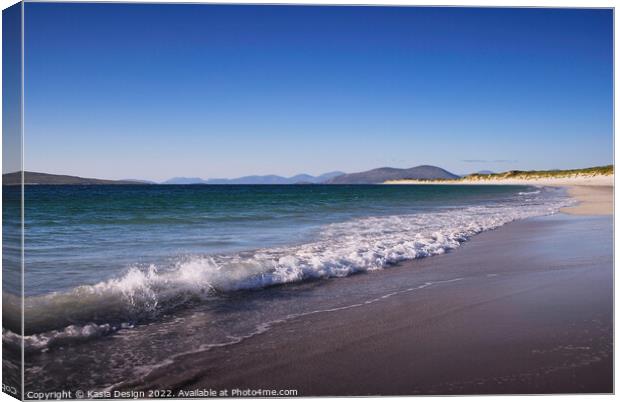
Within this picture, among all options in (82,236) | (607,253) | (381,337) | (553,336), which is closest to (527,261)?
(607,253)

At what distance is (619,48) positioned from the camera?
3.82m

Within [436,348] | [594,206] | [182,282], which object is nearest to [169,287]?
[182,282]

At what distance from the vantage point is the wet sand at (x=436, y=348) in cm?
307

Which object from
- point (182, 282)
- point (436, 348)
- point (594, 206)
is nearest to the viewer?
point (436, 348)

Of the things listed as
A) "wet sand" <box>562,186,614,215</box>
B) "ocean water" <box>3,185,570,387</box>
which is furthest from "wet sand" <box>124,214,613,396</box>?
"wet sand" <box>562,186,614,215</box>

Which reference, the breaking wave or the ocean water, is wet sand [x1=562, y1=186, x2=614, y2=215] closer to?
the breaking wave

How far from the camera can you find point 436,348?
131 inches

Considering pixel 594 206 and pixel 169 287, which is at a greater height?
pixel 594 206

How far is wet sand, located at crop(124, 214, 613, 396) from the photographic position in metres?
3.07

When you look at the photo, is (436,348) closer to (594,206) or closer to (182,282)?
(182,282)

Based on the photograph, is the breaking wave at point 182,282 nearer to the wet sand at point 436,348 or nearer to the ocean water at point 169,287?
the ocean water at point 169,287

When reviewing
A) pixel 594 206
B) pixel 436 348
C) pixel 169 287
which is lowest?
pixel 436 348

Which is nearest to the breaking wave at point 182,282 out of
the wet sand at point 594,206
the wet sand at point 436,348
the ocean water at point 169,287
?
the ocean water at point 169,287

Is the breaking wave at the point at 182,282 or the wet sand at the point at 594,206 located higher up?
the wet sand at the point at 594,206
